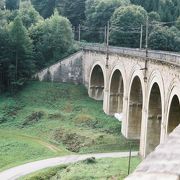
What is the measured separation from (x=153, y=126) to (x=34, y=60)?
31606 mm

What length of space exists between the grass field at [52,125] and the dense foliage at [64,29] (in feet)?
14.6

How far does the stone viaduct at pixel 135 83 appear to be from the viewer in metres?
28.9

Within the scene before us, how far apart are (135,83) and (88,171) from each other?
14528mm

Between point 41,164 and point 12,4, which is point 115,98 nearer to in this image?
point 41,164

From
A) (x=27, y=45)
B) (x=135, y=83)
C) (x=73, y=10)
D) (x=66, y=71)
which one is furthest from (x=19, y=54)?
(x=73, y=10)

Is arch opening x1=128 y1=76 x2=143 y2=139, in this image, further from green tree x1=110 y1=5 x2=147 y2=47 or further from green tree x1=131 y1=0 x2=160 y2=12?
green tree x1=131 y1=0 x2=160 y2=12

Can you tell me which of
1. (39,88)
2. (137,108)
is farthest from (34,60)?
(137,108)

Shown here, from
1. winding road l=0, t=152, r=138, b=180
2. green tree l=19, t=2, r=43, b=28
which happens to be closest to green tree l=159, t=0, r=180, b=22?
green tree l=19, t=2, r=43, b=28

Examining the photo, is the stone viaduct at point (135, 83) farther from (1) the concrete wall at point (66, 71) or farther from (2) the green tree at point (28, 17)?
(2) the green tree at point (28, 17)

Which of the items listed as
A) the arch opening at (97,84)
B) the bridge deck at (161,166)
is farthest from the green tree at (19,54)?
the bridge deck at (161,166)

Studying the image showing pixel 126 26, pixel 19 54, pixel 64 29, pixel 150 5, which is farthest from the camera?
pixel 150 5

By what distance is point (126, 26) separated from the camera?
77.7m

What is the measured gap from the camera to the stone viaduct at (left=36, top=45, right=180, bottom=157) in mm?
28875

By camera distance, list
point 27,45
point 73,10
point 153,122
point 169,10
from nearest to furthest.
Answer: point 153,122, point 27,45, point 73,10, point 169,10
